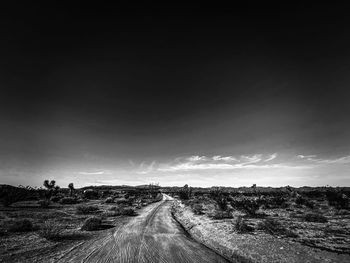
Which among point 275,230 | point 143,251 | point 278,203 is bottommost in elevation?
point 143,251

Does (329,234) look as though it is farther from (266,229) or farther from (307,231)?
(266,229)

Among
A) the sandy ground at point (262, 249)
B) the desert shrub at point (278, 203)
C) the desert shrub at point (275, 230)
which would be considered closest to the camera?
the sandy ground at point (262, 249)

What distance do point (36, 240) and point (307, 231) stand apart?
1592 centimetres

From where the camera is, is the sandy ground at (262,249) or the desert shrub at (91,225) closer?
the sandy ground at (262,249)

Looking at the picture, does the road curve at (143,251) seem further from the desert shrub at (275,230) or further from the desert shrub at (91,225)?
the desert shrub at (275,230)

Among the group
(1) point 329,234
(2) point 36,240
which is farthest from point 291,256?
(2) point 36,240

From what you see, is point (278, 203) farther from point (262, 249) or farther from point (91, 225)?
point (91, 225)

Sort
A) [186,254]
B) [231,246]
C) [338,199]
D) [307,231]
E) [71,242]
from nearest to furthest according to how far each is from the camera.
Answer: [186,254]
[231,246]
[71,242]
[307,231]
[338,199]

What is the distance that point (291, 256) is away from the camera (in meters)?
8.59

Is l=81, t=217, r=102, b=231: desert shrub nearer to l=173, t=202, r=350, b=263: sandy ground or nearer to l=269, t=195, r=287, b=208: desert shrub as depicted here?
l=173, t=202, r=350, b=263: sandy ground

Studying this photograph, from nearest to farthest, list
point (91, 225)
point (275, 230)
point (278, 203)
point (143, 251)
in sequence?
1. point (143, 251)
2. point (275, 230)
3. point (91, 225)
4. point (278, 203)

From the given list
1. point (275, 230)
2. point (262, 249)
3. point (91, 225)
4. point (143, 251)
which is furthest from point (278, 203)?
point (143, 251)

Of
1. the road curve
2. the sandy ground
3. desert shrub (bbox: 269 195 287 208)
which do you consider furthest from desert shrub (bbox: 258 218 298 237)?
desert shrub (bbox: 269 195 287 208)

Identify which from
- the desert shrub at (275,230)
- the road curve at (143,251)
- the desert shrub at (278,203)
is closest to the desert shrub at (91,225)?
the road curve at (143,251)
